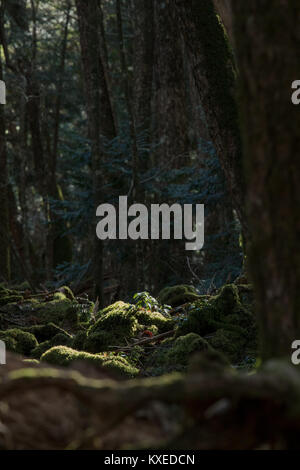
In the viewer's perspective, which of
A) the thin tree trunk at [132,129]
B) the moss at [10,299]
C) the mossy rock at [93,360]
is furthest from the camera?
the thin tree trunk at [132,129]

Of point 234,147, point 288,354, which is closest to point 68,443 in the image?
point 288,354

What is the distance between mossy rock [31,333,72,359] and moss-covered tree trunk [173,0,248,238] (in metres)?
2.46

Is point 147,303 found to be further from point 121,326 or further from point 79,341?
point 79,341

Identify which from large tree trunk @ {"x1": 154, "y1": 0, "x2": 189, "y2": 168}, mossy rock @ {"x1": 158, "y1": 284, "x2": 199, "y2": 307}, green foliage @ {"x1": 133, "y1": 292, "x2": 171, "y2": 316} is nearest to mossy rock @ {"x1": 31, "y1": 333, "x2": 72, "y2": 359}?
green foliage @ {"x1": 133, "y1": 292, "x2": 171, "y2": 316}

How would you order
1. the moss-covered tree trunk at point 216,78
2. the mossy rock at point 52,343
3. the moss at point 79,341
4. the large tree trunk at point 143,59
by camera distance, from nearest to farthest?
the moss-covered tree trunk at point 216,78 → the mossy rock at point 52,343 → the moss at point 79,341 → the large tree trunk at point 143,59

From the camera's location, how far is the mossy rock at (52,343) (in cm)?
679

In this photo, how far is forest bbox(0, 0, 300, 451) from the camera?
1800 millimetres

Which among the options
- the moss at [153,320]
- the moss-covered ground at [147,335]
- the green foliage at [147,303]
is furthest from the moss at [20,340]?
the green foliage at [147,303]

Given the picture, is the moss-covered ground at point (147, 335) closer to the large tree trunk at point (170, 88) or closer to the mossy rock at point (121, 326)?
the mossy rock at point (121, 326)

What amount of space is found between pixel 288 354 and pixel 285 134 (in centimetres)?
73

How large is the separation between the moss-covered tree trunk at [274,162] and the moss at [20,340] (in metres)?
4.94

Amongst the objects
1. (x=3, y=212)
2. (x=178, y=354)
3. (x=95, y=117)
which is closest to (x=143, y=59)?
(x=3, y=212)

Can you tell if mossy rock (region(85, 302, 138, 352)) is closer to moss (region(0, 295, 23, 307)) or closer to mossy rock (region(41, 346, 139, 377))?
mossy rock (region(41, 346, 139, 377))
